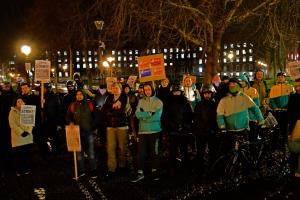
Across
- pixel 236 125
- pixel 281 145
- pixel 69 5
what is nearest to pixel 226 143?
pixel 236 125

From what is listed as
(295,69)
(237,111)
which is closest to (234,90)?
(237,111)

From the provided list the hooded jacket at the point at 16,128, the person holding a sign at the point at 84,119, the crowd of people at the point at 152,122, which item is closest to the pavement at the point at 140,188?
the crowd of people at the point at 152,122

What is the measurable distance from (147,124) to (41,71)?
4899 millimetres

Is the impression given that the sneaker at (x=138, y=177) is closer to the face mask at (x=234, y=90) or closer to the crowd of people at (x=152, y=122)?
the crowd of people at (x=152, y=122)

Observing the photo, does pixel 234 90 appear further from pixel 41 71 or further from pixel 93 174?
pixel 41 71

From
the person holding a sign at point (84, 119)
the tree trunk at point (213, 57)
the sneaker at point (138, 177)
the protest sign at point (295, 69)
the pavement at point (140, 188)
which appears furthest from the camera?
the tree trunk at point (213, 57)

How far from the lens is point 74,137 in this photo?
900 cm

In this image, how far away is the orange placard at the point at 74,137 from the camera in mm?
8953

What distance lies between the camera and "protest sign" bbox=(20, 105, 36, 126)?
9.77 meters

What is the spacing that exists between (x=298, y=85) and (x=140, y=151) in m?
3.22

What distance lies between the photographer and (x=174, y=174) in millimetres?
9320

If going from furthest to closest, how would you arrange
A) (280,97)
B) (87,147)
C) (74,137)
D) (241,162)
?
(280,97)
(87,147)
(74,137)
(241,162)

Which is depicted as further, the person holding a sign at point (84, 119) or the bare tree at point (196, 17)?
the bare tree at point (196, 17)

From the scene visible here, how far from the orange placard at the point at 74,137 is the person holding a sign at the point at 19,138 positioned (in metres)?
1.43
